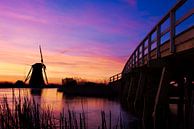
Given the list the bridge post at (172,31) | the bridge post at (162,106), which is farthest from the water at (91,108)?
the bridge post at (172,31)

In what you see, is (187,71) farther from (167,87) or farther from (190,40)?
(190,40)

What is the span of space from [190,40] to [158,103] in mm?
2514

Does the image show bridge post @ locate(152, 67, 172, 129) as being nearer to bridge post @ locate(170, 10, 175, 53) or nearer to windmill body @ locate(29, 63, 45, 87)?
bridge post @ locate(170, 10, 175, 53)

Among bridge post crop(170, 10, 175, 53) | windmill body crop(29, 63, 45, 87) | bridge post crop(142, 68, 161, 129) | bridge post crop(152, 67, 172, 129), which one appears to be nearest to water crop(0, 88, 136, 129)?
bridge post crop(142, 68, 161, 129)

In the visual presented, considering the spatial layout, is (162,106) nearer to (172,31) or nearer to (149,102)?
(149,102)

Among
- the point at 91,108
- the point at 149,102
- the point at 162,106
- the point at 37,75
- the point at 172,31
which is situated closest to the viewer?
the point at 172,31

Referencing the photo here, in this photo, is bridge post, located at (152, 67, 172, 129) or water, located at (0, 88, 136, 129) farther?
water, located at (0, 88, 136, 129)

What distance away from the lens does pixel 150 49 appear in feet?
42.3

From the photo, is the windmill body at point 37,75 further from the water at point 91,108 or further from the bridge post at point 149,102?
the bridge post at point 149,102

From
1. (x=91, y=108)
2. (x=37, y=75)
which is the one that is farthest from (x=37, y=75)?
(x=91, y=108)

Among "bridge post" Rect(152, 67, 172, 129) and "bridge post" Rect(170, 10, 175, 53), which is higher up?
"bridge post" Rect(170, 10, 175, 53)

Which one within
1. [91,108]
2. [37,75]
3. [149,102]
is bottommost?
[91,108]

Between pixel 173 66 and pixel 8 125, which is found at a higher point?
pixel 173 66

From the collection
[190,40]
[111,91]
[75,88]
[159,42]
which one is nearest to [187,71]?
[159,42]
